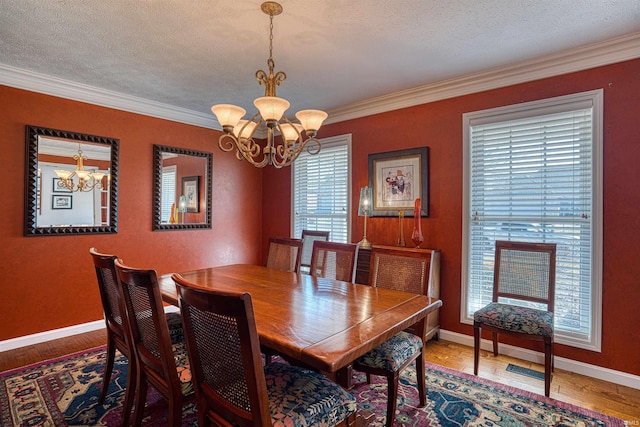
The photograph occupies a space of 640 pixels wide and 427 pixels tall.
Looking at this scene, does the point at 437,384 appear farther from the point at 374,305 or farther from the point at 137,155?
the point at 137,155

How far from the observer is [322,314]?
1648mm

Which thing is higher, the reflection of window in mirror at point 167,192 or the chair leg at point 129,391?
the reflection of window in mirror at point 167,192

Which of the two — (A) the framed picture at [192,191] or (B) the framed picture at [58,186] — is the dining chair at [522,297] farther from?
(B) the framed picture at [58,186]

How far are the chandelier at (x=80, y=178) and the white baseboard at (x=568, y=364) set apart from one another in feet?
13.0

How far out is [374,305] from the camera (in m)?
1.80

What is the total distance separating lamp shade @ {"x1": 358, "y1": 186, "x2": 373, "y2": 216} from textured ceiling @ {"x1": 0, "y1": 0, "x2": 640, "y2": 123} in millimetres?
1106

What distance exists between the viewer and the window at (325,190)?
4047 millimetres

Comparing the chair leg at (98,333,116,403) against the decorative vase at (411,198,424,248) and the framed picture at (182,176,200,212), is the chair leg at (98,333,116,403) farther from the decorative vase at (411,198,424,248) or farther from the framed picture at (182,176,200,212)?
the decorative vase at (411,198,424,248)

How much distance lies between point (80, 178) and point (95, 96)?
87 cm

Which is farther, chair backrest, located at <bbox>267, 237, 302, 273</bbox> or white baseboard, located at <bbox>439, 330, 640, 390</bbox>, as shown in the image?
chair backrest, located at <bbox>267, 237, 302, 273</bbox>

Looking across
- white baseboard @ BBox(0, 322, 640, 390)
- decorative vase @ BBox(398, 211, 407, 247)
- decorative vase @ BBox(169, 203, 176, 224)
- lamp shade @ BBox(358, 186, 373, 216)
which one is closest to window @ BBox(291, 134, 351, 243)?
lamp shade @ BBox(358, 186, 373, 216)

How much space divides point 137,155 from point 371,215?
2765mm

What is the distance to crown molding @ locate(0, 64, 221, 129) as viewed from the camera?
2.94 meters

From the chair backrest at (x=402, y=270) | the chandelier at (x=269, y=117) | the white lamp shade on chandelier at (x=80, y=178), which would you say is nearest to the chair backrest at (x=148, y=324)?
the chandelier at (x=269, y=117)
